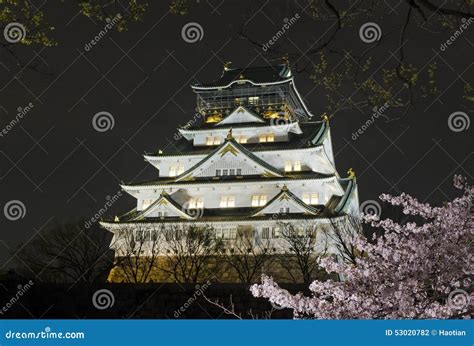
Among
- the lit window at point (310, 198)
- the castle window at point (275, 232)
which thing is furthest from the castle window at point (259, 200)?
the castle window at point (275, 232)

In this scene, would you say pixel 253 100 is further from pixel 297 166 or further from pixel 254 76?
pixel 297 166

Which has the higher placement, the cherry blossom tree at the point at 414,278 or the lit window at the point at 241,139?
the lit window at the point at 241,139

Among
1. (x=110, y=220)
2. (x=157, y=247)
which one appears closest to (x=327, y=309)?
(x=157, y=247)

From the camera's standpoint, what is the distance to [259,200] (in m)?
46.3

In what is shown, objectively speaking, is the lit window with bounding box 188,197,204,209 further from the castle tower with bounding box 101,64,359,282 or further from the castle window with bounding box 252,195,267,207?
the castle window with bounding box 252,195,267,207

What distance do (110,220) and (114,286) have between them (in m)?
15.5

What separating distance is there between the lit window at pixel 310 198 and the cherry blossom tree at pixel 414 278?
97.5 ft

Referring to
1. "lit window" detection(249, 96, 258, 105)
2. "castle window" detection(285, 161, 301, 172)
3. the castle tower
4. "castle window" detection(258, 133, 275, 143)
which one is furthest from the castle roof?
"castle window" detection(285, 161, 301, 172)

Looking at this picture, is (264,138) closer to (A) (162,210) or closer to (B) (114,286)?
(A) (162,210)

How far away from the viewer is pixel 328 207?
44.4 metres

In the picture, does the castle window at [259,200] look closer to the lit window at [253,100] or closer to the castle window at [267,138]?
the castle window at [267,138]

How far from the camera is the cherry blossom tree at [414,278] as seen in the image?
11492 mm

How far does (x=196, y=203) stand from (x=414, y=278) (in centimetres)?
3555

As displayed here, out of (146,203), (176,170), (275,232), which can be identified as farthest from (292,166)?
(146,203)
